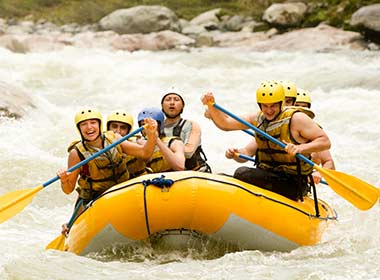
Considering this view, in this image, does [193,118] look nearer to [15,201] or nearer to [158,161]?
[158,161]

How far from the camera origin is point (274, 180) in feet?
17.7

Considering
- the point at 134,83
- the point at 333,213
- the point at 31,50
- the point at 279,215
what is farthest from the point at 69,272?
the point at 31,50

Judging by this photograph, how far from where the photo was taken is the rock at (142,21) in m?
24.9

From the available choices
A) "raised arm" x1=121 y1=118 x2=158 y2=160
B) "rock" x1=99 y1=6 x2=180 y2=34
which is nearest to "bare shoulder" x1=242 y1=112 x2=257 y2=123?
"raised arm" x1=121 y1=118 x2=158 y2=160

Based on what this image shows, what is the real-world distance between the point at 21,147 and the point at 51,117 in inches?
82.9

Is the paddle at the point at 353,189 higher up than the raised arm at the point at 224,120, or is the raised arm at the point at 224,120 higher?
the raised arm at the point at 224,120

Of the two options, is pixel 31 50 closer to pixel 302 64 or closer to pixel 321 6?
pixel 302 64

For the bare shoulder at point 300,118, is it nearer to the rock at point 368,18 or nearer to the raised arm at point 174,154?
the raised arm at point 174,154

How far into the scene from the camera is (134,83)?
595 inches

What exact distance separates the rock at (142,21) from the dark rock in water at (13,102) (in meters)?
13.9

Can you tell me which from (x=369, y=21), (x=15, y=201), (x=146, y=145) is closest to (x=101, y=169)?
(x=146, y=145)

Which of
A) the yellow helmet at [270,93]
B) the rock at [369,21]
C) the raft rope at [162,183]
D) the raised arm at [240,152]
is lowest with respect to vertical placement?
the raft rope at [162,183]

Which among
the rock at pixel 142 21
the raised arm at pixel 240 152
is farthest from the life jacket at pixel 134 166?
the rock at pixel 142 21

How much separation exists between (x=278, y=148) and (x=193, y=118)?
6.14m
